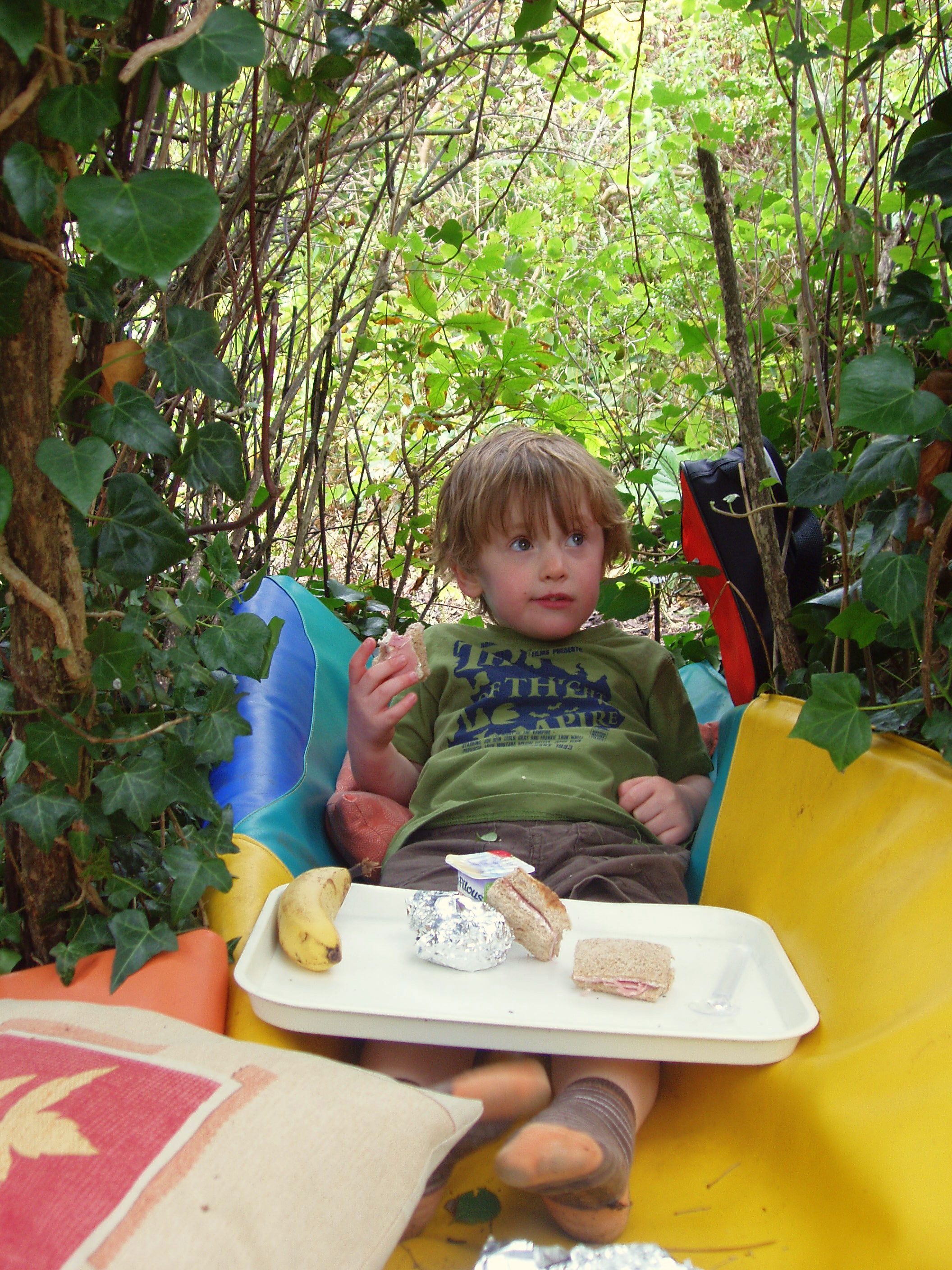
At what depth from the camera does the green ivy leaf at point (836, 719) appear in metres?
1.03

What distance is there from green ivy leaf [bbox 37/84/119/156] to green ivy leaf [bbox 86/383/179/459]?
0.21 meters

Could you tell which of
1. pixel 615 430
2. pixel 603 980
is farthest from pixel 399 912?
pixel 615 430

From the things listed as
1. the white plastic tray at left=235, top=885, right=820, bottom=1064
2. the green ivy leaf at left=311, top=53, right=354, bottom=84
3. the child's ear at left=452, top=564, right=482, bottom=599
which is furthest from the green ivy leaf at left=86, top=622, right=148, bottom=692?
the child's ear at left=452, top=564, right=482, bottom=599

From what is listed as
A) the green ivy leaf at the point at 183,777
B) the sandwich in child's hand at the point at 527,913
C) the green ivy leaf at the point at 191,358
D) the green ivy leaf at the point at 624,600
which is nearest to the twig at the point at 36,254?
the green ivy leaf at the point at 191,358

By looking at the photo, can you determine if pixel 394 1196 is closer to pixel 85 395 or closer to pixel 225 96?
pixel 85 395

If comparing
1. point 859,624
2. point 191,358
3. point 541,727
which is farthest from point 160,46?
point 541,727

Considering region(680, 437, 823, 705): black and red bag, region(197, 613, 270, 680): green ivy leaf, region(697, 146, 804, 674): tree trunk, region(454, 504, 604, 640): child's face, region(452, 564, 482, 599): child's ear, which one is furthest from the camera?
region(452, 564, 482, 599): child's ear

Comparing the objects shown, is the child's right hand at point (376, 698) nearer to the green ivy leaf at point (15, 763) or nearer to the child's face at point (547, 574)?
the child's face at point (547, 574)

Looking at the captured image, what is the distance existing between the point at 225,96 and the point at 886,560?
5.27 feet

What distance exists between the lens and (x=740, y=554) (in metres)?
1.48

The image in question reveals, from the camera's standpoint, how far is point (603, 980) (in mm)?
1024

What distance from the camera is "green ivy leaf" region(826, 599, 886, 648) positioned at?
3.54ft

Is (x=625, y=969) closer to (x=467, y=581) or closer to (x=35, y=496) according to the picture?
(x=35, y=496)

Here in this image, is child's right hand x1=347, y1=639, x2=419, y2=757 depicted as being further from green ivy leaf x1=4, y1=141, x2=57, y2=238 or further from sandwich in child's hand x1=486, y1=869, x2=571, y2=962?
green ivy leaf x1=4, y1=141, x2=57, y2=238
